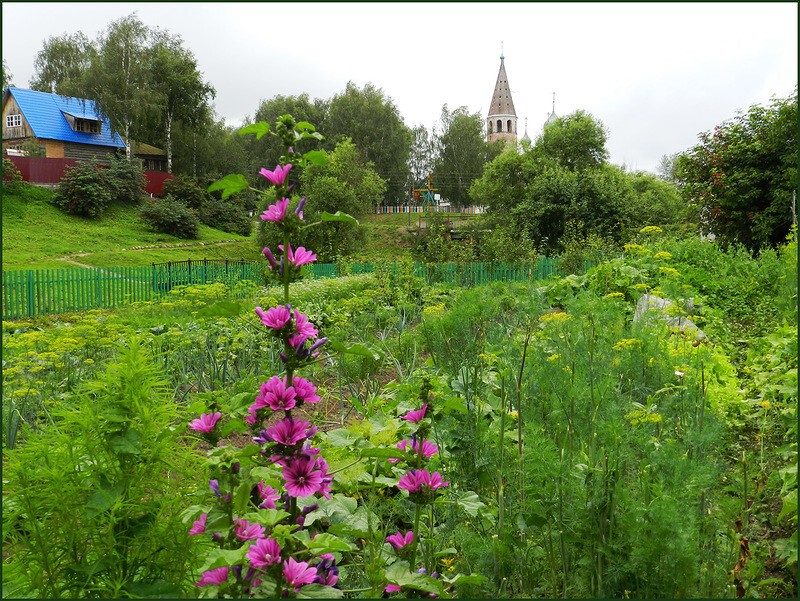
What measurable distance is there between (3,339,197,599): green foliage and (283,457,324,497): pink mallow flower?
0.42 m

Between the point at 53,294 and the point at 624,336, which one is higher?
the point at 624,336

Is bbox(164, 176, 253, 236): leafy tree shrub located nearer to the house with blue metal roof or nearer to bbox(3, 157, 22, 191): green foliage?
the house with blue metal roof

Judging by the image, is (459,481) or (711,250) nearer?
(459,481)

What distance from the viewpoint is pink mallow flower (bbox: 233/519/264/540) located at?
1.13 m

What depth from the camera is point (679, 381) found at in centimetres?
287

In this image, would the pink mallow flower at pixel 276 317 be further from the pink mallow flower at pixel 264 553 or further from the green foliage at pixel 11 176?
the green foliage at pixel 11 176

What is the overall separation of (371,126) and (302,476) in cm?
3864

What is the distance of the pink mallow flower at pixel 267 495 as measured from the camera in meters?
1.28

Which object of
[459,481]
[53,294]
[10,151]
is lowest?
[53,294]

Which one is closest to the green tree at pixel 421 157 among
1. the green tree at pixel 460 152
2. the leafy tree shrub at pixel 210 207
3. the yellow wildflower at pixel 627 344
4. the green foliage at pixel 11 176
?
the green tree at pixel 460 152

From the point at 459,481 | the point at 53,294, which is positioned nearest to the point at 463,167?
the point at 53,294

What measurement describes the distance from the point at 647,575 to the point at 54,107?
130ft

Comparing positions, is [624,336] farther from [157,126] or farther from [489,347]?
[157,126]

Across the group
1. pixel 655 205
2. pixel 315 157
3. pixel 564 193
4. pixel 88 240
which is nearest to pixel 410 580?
pixel 315 157
